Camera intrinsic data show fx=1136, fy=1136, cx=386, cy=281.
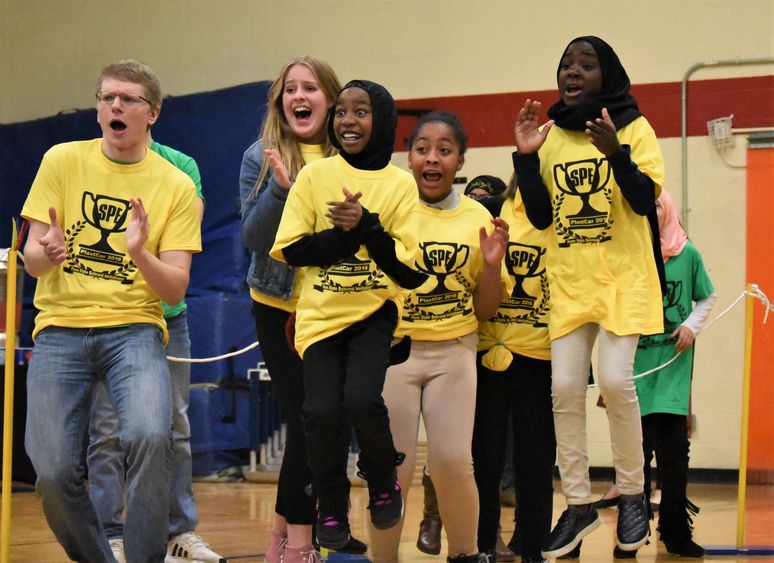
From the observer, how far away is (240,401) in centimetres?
875

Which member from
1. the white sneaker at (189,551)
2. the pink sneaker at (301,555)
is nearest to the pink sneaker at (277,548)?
the pink sneaker at (301,555)

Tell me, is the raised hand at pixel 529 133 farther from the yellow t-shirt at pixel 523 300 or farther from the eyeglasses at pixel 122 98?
the eyeglasses at pixel 122 98

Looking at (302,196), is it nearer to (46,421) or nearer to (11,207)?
(46,421)

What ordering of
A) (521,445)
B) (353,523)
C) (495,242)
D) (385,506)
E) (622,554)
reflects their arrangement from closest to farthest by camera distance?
(385,506), (495,242), (521,445), (622,554), (353,523)

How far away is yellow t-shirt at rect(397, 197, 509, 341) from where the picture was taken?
4.24 m

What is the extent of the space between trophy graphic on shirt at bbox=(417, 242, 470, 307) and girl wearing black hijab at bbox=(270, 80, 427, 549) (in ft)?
1.37

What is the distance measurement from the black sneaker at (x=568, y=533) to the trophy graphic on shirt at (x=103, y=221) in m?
1.95

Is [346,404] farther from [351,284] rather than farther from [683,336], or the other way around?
[683,336]

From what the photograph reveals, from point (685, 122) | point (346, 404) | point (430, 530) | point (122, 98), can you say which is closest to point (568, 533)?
point (430, 530)

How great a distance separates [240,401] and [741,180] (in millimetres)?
4190

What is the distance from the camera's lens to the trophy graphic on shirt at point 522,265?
4.59m

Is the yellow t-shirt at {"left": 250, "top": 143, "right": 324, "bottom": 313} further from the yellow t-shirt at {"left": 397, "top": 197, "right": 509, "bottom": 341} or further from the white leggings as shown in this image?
the white leggings

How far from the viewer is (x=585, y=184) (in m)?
4.39

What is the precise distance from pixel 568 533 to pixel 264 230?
1.65 meters
